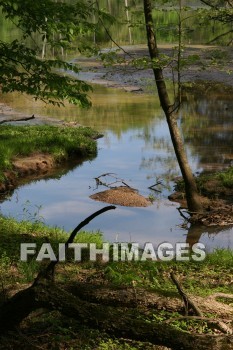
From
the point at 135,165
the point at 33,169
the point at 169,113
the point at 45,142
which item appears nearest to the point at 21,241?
the point at 169,113

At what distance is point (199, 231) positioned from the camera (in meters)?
12.8

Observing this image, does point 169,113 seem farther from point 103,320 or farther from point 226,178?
point 103,320

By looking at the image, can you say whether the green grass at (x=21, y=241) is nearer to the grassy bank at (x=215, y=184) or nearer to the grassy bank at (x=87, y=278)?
the grassy bank at (x=87, y=278)

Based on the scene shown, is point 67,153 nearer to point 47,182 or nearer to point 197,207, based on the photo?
point 47,182

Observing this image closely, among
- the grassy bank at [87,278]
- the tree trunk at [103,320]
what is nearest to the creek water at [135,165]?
the grassy bank at [87,278]

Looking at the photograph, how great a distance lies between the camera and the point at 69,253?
8586mm

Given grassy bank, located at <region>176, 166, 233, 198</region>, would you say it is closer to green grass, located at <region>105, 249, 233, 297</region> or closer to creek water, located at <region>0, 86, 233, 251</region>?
creek water, located at <region>0, 86, 233, 251</region>

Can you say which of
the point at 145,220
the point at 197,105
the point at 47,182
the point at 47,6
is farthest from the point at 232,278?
the point at 197,105

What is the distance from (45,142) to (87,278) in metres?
13.1

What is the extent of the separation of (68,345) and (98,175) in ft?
42.7

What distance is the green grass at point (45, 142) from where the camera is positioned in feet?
61.1

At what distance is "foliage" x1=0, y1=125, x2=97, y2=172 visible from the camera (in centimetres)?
1862

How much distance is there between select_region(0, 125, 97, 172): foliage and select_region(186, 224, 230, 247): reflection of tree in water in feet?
22.2

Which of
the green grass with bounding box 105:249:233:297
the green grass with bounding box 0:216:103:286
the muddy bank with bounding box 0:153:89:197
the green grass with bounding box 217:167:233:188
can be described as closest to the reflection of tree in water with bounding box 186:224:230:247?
the green grass with bounding box 0:216:103:286
